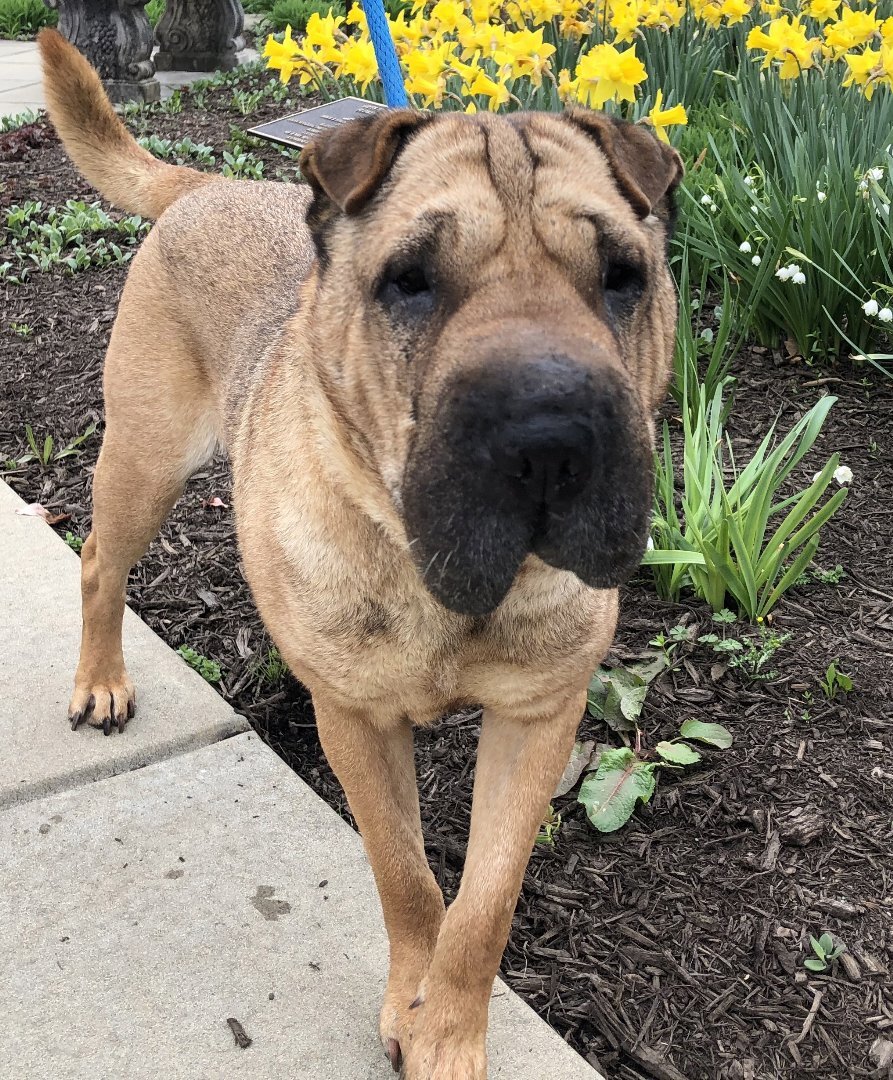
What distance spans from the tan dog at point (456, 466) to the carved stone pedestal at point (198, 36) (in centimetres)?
888

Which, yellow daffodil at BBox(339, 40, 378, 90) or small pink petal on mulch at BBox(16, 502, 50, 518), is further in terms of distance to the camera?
yellow daffodil at BBox(339, 40, 378, 90)

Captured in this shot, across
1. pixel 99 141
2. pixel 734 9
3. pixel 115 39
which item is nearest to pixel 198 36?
pixel 115 39

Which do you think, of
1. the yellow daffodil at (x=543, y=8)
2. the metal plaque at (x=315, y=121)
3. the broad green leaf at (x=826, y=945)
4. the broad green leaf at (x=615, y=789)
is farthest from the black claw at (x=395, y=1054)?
the yellow daffodil at (x=543, y=8)

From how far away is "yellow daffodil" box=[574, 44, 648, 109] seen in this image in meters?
4.45

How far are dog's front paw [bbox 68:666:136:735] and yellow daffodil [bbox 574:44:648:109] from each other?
279cm

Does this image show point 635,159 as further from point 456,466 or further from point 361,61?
point 361,61

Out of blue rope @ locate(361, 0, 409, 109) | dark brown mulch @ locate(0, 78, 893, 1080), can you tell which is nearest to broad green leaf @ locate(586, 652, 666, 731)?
dark brown mulch @ locate(0, 78, 893, 1080)

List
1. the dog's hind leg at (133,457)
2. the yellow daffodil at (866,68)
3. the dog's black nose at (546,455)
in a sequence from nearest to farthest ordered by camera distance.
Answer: the dog's black nose at (546,455) < the dog's hind leg at (133,457) < the yellow daffodil at (866,68)

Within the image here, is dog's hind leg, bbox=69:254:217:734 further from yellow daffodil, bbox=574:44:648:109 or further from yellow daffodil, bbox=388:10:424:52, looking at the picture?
yellow daffodil, bbox=388:10:424:52

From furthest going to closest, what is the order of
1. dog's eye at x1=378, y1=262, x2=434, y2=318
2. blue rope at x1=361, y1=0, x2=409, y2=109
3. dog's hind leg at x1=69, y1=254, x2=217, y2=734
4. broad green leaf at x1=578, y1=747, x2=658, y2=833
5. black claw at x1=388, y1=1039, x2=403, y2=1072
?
dog's hind leg at x1=69, y1=254, x2=217, y2=734 → blue rope at x1=361, y1=0, x2=409, y2=109 → broad green leaf at x1=578, y1=747, x2=658, y2=833 → black claw at x1=388, y1=1039, x2=403, y2=1072 → dog's eye at x1=378, y1=262, x2=434, y2=318

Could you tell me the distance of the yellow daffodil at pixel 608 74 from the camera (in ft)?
14.6

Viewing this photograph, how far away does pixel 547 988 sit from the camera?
2680 millimetres

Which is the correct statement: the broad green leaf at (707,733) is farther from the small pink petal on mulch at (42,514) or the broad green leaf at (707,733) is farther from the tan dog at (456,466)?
the small pink petal on mulch at (42,514)

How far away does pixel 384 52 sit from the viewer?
328cm
